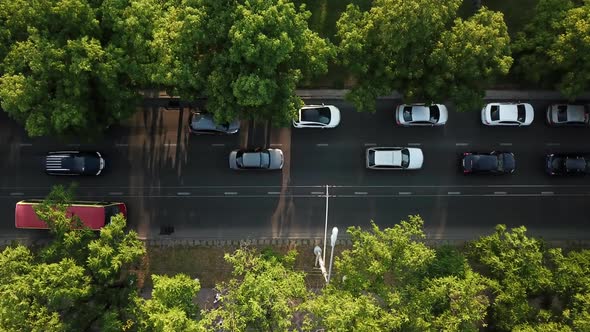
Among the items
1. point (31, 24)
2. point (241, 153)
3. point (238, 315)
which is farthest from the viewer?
point (241, 153)

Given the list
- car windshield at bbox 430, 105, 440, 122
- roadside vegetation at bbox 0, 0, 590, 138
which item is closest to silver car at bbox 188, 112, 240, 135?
roadside vegetation at bbox 0, 0, 590, 138

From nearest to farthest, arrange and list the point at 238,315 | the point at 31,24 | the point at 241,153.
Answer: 1. the point at 238,315
2. the point at 31,24
3. the point at 241,153

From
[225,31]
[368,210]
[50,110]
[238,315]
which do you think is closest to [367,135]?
[368,210]

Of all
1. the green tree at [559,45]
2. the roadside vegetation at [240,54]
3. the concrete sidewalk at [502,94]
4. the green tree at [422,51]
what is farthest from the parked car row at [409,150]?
the green tree at [422,51]

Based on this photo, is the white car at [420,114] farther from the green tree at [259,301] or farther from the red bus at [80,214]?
the red bus at [80,214]

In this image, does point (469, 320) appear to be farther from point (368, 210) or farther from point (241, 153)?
point (241, 153)
